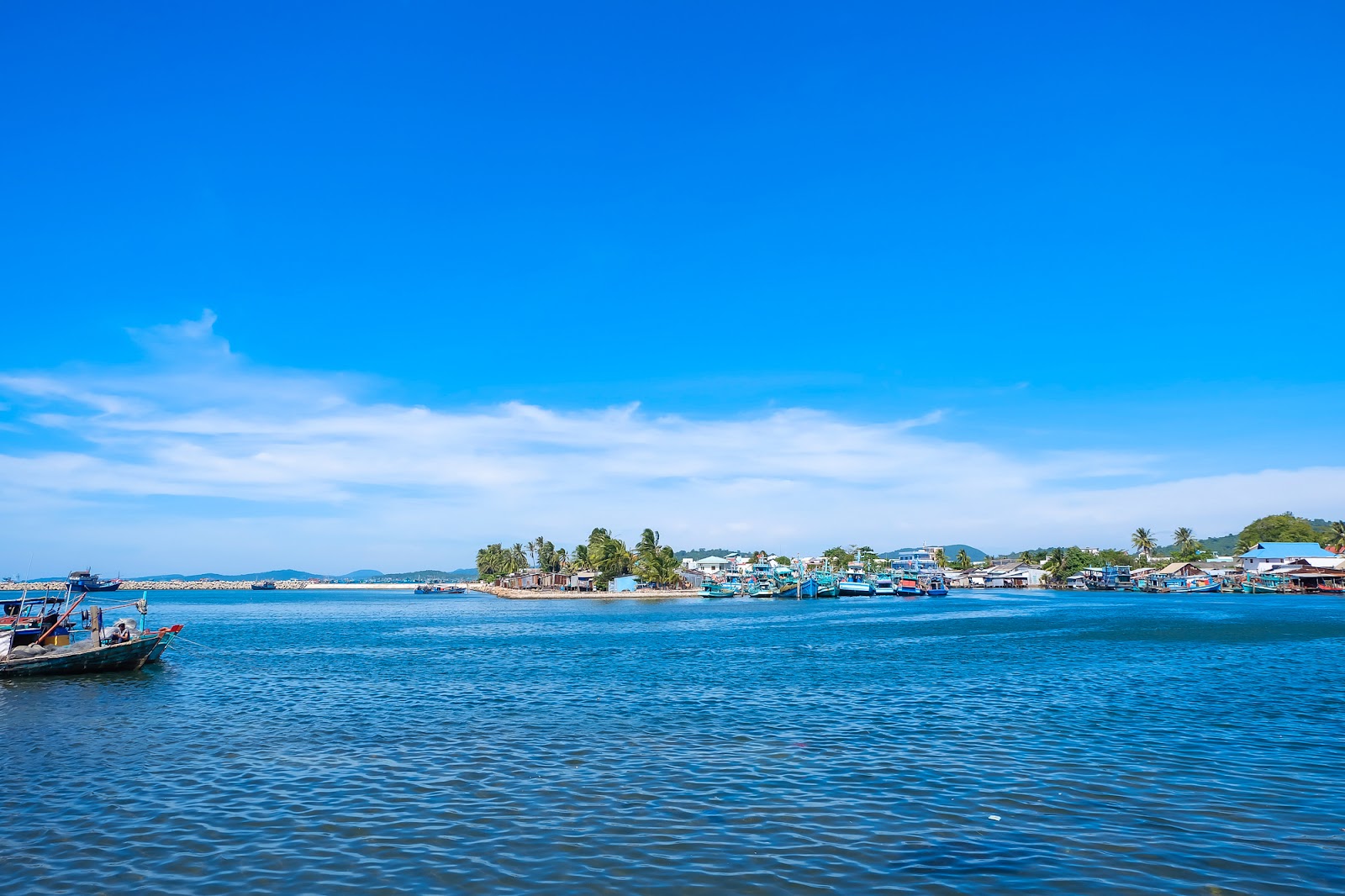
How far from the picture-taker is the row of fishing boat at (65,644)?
44250mm

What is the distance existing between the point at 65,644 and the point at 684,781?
45.3 meters

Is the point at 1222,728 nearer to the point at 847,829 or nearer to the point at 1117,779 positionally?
the point at 1117,779

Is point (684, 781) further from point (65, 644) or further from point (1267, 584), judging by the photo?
point (1267, 584)

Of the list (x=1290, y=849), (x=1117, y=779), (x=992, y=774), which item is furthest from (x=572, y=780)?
(x=1290, y=849)

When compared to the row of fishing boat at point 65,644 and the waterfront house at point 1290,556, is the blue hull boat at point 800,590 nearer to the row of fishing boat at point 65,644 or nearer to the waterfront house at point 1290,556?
the waterfront house at point 1290,556

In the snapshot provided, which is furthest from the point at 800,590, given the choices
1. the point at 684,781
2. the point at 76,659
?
the point at 684,781

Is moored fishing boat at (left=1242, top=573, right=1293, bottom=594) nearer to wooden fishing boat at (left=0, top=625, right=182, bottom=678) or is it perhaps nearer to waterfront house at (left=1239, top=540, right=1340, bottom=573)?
waterfront house at (left=1239, top=540, right=1340, bottom=573)

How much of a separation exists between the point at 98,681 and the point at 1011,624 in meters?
84.3

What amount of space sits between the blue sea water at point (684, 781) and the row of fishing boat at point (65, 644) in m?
2.09

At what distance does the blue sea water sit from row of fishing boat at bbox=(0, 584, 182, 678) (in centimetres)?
209

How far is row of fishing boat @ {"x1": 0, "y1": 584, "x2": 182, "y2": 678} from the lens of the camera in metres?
44.2

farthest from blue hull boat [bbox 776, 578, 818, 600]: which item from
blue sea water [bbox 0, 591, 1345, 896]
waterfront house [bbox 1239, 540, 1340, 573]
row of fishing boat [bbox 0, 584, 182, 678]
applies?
row of fishing boat [bbox 0, 584, 182, 678]

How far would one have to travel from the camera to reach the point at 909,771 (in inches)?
841

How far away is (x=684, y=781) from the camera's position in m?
20.8
